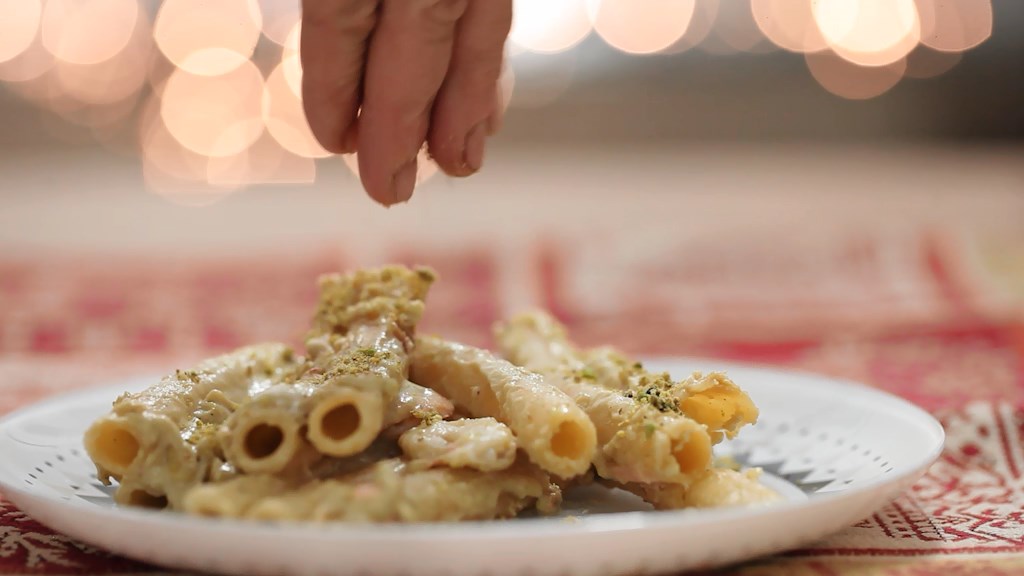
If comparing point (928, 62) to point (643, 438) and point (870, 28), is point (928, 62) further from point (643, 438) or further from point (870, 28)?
point (643, 438)

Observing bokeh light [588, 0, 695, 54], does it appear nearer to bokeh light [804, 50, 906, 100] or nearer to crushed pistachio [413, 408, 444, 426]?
bokeh light [804, 50, 906, 100]

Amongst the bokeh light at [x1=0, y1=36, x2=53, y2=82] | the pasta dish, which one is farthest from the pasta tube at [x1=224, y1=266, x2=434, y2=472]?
the bokeh light at [x1=0, y1=36, x2=53, y2=82]

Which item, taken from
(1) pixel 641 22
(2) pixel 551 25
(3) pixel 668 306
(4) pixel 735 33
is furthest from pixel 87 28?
(3) pixel 668 306

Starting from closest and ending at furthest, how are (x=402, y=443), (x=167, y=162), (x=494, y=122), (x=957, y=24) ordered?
(x=402, y=443), (x=494, y=122), (x=957, y=24), (x=167, y=162)

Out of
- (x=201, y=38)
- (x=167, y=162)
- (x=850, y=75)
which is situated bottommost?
(x=167, y=162)

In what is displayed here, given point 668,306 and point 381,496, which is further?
point 668,306

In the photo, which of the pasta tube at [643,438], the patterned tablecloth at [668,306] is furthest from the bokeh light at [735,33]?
the pasta tube at [643,438]

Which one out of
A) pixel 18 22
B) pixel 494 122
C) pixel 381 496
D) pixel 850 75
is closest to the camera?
pixel 381 496

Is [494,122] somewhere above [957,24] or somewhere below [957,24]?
below
